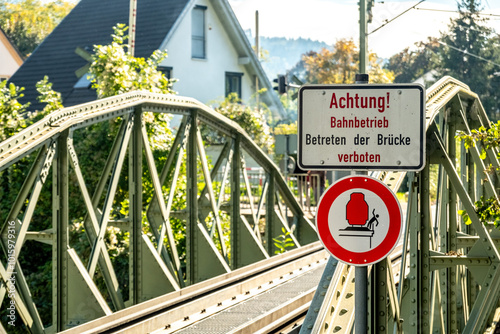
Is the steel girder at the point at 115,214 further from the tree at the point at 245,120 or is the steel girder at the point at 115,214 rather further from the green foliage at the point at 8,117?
the tree at the point at 245,120

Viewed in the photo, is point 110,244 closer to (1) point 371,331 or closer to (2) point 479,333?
(2) point 479,333

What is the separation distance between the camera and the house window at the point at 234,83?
36.8 m

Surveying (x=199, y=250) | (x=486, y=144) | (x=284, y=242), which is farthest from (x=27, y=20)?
(x=486, y=144)

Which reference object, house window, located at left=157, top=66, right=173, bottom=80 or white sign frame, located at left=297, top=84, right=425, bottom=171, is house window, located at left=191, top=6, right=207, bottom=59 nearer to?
house window, located at left=157, top=66, right=173, bottom=80

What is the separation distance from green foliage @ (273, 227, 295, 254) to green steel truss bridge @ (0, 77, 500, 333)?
0.14m

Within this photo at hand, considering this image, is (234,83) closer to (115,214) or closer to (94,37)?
(94,37)

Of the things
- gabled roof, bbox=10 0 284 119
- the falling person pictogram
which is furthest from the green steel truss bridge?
gabled roof, bbox=10 0 284 119

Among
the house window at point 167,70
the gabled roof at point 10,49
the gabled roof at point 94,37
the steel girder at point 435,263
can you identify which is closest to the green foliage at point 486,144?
the steel girder at point 435,263

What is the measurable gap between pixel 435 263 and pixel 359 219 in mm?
3949

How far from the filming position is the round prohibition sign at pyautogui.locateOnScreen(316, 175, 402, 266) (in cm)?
470

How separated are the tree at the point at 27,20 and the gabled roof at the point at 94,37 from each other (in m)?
12.3

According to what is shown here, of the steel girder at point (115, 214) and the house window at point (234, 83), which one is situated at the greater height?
the house window at point (234, 83)

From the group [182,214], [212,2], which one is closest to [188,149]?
A: [182,214]

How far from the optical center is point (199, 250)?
47.4 ft
